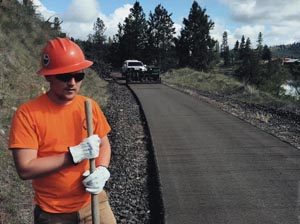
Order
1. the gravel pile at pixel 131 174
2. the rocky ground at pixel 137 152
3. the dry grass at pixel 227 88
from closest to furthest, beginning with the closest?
1. the gravel pile at pixel 131 174
2. the rocky ground at pixel 137 152
3. the dry grass at pixel 227 88

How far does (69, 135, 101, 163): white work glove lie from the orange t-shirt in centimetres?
12

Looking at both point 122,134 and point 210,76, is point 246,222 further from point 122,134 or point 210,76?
point 210,76

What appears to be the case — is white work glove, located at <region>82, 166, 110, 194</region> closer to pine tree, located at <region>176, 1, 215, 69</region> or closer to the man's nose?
the man's nose

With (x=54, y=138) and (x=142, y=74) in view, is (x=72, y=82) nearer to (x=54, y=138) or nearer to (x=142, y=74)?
(x=54, y=138)

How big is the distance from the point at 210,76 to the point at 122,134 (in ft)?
101

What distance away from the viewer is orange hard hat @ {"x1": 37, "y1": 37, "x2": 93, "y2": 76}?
3.36 m

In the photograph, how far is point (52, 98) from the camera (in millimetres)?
3393

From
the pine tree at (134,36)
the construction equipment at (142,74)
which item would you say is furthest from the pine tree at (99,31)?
the construction equipment at (142,74)

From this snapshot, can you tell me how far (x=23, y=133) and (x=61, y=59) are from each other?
0.55 meters

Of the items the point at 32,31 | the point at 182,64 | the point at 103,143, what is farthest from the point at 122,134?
the point at 182,64

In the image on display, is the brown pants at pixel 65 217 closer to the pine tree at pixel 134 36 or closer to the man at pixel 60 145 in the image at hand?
the man at pixel 60 145

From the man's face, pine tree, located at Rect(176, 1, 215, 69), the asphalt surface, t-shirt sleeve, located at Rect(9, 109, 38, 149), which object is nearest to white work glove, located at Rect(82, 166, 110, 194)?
t-shirt sleeve, located at Rect(9, 109, 38, 149)

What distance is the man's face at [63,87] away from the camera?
336cm

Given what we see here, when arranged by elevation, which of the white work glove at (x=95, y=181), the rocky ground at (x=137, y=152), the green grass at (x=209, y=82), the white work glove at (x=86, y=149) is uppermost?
the white work glove at (x=86, y=149)
